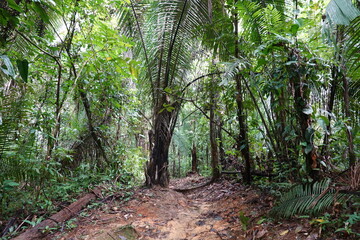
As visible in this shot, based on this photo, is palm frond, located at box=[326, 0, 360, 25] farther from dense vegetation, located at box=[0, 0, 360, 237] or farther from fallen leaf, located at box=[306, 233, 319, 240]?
fallen leaf, located at box=[306, 233, 319, 240]

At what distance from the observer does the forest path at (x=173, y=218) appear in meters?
2.60

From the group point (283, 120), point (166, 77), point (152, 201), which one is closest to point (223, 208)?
point (152, 201)

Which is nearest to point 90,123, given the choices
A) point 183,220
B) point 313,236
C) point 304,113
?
point 183,220

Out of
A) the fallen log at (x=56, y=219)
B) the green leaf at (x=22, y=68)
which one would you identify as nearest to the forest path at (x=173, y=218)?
the fallen log at (x=56, y=219)

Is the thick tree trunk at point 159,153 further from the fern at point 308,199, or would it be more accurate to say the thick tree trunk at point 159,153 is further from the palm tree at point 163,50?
the fern at point 308,199

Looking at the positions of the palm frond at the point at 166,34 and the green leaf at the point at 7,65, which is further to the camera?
the palm frond at the point at 166,34

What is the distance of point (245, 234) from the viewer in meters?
2.37

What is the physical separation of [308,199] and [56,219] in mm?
3164

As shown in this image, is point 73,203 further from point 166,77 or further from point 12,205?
point 166,77

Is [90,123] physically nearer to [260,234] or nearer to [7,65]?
[7,65]

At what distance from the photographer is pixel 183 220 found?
3297 mm

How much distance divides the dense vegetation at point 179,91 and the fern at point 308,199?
0.01m

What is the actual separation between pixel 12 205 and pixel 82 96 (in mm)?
2650

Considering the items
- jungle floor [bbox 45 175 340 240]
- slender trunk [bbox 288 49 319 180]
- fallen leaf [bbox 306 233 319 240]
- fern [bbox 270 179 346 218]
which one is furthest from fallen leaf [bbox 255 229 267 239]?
slender trunk [bbox 288 49 319 180]
